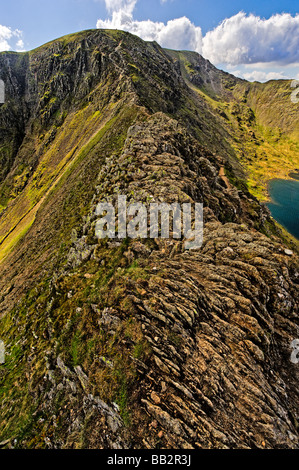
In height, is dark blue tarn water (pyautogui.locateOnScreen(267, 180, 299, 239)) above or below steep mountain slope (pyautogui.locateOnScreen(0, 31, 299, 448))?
below

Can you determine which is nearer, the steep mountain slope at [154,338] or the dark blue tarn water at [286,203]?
the steep mountain slope at [154,338]

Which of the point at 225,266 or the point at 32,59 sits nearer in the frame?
the point at 225,266

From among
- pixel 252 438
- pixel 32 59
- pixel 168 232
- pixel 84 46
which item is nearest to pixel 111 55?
pixel 84 46

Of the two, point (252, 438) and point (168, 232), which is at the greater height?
point (168, 232)

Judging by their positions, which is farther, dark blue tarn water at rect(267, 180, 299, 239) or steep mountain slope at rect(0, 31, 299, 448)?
dark blue tarn water at rect(267, 180, 299, 239)

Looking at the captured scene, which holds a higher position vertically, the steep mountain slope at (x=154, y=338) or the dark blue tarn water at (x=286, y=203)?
the steep mountain slope at (x=154, y=338)
